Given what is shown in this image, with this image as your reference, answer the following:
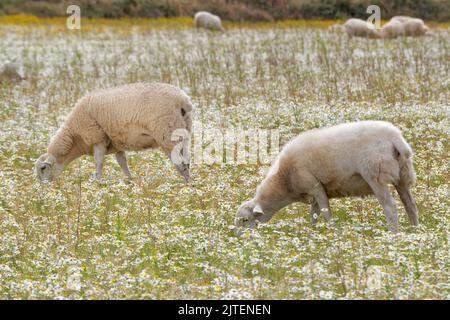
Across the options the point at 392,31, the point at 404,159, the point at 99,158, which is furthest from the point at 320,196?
the point at 392,31

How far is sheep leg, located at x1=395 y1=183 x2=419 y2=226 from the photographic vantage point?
10203 millimetres

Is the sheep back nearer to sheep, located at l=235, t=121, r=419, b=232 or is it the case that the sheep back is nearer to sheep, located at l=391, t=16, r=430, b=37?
sheep, located at l=235, t=121, r=419, b=232

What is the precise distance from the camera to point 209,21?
123 ft

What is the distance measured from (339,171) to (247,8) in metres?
36.1

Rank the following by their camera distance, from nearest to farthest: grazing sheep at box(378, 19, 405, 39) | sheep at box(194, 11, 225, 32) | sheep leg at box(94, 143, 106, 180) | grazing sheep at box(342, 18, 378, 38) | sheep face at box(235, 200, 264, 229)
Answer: sheep face at box(235, 200, 264, 229) < sheep leg at box(94, 143, 106, 180) < grazing sheep at box(378, 19, 405, 39) < grazing sheep at box(342, 18, 378, 38) < sheep at box(194, 11, 225, 32)

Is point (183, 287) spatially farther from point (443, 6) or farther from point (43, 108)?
point (443, 6)

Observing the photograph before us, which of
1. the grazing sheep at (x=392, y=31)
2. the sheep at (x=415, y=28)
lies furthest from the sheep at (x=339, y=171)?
the sheep at (x=415, y=28)

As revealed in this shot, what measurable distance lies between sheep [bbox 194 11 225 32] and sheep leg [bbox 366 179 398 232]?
27451 millimetres

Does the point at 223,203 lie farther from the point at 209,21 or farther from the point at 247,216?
the point at 209,21

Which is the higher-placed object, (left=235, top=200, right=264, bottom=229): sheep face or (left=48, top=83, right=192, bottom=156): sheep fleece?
(left=48, top=83, right=192, bottom=156): sheep fleece

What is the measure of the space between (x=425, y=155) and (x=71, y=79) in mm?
11672

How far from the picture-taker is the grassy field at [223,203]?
807cm

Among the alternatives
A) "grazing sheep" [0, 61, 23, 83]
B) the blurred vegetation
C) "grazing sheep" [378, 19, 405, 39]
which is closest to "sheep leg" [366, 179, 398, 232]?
"grazing sheep" [0, 61, 23, 83]

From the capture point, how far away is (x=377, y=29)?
32.4 m
